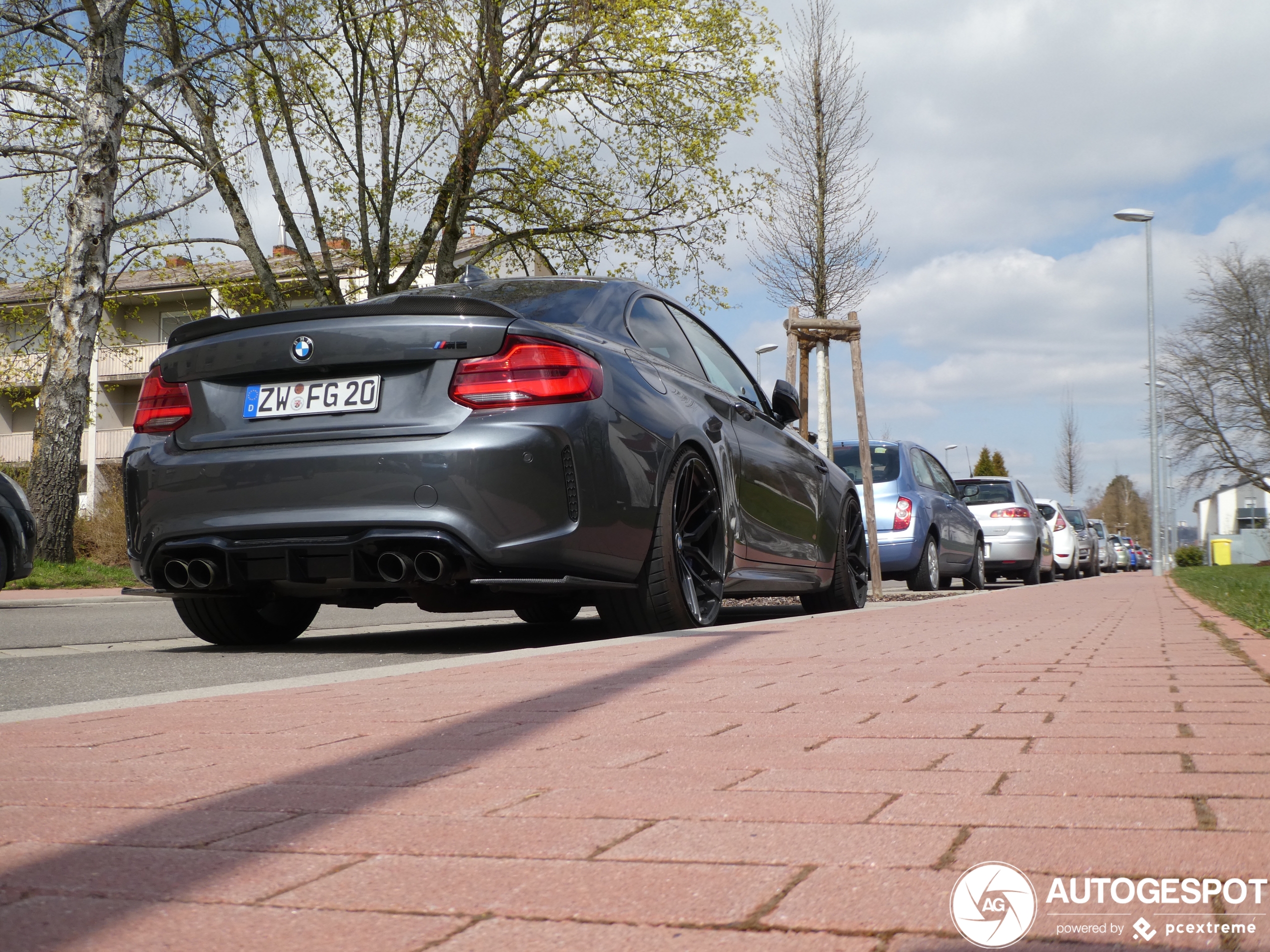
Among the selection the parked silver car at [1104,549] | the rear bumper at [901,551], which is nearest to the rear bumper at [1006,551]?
the rear bumper at [901,551]

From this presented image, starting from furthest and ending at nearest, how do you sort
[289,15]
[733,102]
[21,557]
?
[733,102], [289,15], [21,557]

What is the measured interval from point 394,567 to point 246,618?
4.85ft

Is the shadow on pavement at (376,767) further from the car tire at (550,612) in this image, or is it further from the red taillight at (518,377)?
the car tire at (550,612)

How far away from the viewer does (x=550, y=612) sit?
23.4 feet

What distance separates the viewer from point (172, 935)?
1.39 m

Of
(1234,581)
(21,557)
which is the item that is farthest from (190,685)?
(1234,581)

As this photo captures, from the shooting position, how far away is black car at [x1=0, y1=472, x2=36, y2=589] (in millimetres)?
8867

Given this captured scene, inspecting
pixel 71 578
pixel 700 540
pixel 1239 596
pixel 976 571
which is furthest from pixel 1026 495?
pixel 700 540

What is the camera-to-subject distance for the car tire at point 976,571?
593 inches

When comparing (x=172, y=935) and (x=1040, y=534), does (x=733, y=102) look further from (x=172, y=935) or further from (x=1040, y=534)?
(x=172, y=935)

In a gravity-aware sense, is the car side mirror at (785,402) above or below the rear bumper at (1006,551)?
above

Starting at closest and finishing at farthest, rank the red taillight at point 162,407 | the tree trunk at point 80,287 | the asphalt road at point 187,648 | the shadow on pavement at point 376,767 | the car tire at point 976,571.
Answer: the shadow on pavement at point 376,767, the asphalt road at point 187,648, the red taillight at point 162,407, the car tire at point 976,571, the tree trunk at point 80,287

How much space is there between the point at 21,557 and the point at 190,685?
5518 millimetres

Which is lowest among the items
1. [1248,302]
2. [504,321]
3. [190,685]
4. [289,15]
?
[190,685]
